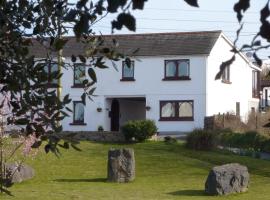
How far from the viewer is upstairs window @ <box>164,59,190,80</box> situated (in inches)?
1673

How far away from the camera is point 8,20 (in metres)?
4.42

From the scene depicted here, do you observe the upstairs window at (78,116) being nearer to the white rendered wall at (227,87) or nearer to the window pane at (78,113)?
the window pane at (78,113)

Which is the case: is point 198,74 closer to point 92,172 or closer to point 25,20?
point 92,172

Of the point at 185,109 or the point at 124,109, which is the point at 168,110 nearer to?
the point at 185,109

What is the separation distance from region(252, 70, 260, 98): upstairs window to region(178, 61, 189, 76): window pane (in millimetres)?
15342

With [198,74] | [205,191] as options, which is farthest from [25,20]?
[198,74]

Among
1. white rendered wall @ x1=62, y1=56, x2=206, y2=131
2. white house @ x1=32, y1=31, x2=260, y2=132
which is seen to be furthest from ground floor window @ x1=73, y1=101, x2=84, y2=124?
white rendered wall @ x1=62, y1=56, x2=206, y2=131

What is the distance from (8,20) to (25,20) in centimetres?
47

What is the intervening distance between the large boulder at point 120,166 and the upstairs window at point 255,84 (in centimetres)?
3775

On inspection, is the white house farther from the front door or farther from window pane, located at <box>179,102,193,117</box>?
the front door

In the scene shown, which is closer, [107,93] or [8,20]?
[8,20]

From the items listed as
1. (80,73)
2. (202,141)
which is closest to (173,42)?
(202,141)

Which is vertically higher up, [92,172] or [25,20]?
[25,20]

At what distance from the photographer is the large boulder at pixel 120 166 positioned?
19828mm
